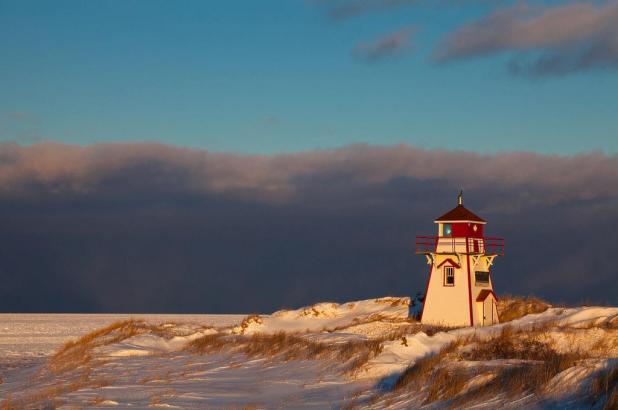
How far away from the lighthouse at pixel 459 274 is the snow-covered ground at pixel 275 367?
222 centimetres

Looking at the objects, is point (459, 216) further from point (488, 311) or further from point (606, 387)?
point (606, 387)

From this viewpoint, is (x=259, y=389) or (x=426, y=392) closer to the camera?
(x=426, y=392)

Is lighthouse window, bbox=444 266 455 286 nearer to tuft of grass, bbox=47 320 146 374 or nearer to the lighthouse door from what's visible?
the lighthouse door

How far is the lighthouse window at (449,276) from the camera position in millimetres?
37438

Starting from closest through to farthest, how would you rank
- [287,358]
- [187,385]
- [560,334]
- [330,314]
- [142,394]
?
[142,394] → [187,385] → [287,358] → [560,334] → [330,314]

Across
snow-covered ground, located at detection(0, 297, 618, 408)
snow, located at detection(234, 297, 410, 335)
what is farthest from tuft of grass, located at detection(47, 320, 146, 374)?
A: snow, located at detection(234, 297, 410, 335)

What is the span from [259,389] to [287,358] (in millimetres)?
4568

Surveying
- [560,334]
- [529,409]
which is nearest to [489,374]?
Answer: [529,409]

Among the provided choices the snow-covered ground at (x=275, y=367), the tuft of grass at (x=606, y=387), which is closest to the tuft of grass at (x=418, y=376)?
the snow-covered ground at (x=275, y=367)

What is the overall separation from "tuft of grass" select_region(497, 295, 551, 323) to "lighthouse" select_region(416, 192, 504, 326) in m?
1.87

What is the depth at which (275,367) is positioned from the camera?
21.9 metres

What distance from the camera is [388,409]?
1419 cm

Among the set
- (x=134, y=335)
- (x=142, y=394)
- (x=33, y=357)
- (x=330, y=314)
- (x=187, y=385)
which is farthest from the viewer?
(x=330, y=314)

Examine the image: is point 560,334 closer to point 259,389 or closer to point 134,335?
point 259,389
